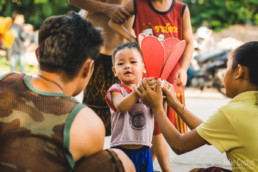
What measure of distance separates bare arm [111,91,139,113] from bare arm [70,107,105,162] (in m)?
0.52

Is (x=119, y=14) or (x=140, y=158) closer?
(x=140, y=158)

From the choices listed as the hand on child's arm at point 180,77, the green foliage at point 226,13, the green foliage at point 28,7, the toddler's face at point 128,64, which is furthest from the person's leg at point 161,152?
the green foliage at point 28,7

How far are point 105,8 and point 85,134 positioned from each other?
142cm

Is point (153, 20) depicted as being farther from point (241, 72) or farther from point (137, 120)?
point (241, 72)

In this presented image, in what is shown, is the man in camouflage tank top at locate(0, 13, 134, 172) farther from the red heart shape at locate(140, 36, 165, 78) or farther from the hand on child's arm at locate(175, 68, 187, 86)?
the hand on child's arm at locate(175, 68, 187, 86)

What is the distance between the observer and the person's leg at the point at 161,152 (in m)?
2.13

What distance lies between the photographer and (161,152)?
84.4 inches

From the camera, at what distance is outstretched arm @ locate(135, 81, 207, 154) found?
55.8 inches

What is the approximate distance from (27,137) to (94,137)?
0.82 feet

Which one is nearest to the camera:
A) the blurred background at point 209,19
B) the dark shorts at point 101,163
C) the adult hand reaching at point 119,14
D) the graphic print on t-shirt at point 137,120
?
the dark shorts at point 101,163

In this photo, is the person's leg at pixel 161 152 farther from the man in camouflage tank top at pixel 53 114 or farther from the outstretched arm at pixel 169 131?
the man in camouflage tank top at pixel 53 114

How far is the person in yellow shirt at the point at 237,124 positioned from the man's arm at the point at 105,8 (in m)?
0.99

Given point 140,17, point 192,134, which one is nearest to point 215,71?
point 140,17

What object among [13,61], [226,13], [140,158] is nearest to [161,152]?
Answer: [140,158]
